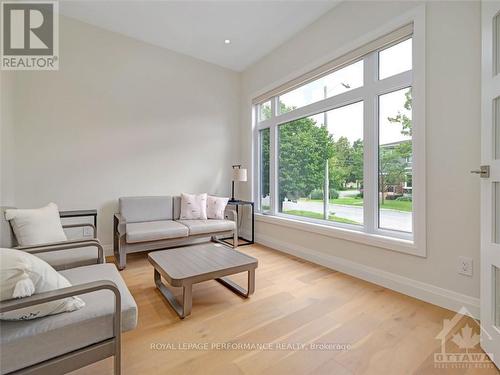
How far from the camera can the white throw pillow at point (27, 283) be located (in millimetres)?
896

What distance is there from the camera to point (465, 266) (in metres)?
A: 1.83

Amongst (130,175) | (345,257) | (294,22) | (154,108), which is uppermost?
(294,22)

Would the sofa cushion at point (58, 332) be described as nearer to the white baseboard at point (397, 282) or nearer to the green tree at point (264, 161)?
the white baseboard at point (397, 282)

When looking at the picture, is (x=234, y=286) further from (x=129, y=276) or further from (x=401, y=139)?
(x=401, y=139)

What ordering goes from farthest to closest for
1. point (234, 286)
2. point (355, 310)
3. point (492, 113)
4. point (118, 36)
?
point (118, 36) → point (234, 286) → point (355, 310) → point (492, 113)

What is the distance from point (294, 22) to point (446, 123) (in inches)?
87.2

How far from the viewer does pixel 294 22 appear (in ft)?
10.0

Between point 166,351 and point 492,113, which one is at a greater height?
point 492,113

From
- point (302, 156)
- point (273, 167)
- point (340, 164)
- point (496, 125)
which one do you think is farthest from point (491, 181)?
point (273, 167)

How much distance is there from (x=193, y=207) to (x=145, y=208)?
0.68 metres

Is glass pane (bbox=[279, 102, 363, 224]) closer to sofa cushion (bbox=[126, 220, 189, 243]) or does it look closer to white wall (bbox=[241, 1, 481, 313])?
white wall (bbox=[241, 1, 481, 313])

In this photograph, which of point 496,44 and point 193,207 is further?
point 193,207

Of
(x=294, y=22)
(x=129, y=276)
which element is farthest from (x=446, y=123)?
(x=129, y=276)

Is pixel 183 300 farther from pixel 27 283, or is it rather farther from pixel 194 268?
pixel 27 283
